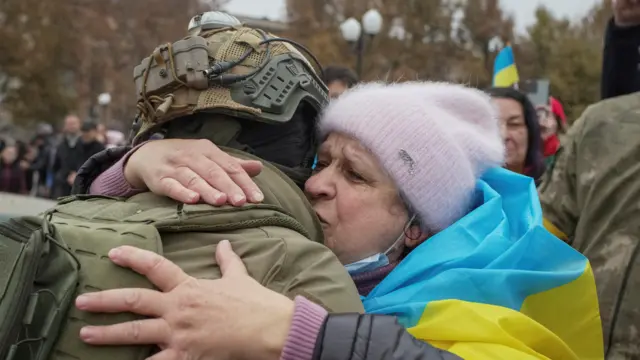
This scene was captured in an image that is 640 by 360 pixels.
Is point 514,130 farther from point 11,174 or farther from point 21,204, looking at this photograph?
point 11,174

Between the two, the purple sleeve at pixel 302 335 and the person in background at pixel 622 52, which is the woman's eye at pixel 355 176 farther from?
the person in background at pixel 622 52

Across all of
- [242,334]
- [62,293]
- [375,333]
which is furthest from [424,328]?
[62,293]

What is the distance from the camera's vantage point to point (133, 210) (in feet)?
5.88

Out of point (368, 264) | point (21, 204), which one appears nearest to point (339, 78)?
point (368, 264)

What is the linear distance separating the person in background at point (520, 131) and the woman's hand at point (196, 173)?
11.2 feet

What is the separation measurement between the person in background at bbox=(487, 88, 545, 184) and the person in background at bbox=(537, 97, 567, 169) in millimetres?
157

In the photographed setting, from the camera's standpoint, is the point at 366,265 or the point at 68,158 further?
the point at 68,158

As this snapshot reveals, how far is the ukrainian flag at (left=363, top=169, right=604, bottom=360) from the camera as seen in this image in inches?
72.8

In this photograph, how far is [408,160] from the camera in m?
2.30

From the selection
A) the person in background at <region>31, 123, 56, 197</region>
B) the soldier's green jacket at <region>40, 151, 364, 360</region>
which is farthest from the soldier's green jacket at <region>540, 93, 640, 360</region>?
the person in background at <region>31, 123, 56, 197</region>

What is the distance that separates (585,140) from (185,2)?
35.9m

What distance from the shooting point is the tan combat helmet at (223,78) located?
6.40 feet

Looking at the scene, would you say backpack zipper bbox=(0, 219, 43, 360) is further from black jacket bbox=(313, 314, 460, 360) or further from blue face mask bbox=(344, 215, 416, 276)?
blue face mask bbox=(344, 215, 416, 276)

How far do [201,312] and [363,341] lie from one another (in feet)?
1.11
